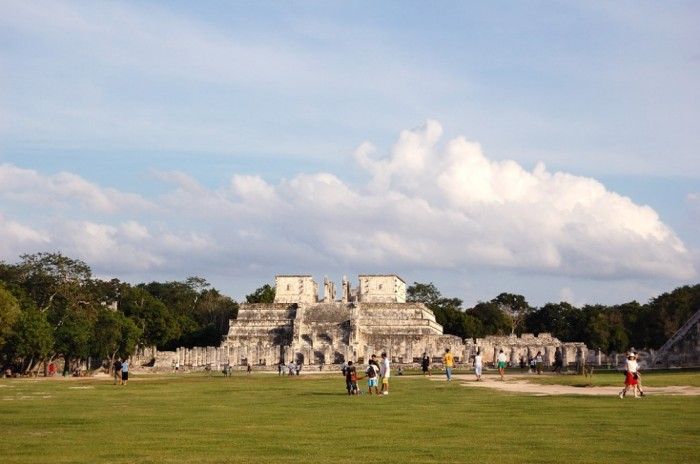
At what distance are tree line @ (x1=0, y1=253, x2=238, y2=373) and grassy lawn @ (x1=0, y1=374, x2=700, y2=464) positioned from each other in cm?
4271

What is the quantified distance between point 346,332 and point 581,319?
45.3 metres

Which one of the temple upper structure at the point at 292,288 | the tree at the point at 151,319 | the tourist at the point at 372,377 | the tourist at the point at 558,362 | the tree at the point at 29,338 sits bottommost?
the tourist at the point at 372,377

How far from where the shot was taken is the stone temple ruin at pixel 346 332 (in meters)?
108

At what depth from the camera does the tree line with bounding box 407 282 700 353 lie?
118 meters

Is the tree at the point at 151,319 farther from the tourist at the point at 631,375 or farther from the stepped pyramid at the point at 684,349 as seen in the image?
the tourist at the point at 631,375

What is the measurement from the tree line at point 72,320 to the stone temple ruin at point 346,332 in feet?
32.7

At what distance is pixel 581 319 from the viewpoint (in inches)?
5655

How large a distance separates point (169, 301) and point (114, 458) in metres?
146

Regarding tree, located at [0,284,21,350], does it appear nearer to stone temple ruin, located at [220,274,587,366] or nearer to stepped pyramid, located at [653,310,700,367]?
stone temple ruin, located at [220,274,587,366]

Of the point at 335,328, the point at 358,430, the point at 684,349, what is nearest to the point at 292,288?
the point at 335,328

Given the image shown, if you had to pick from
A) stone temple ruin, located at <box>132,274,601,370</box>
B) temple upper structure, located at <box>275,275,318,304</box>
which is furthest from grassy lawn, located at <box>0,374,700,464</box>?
temple upper structure, located at <box>275,275,318,304</box>

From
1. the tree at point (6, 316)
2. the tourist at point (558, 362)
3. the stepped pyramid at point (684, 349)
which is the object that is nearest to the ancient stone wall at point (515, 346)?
the tourist at point (558, 362)

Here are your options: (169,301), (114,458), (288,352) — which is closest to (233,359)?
(288,352)

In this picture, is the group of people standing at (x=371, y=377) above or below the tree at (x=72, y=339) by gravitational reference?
below
